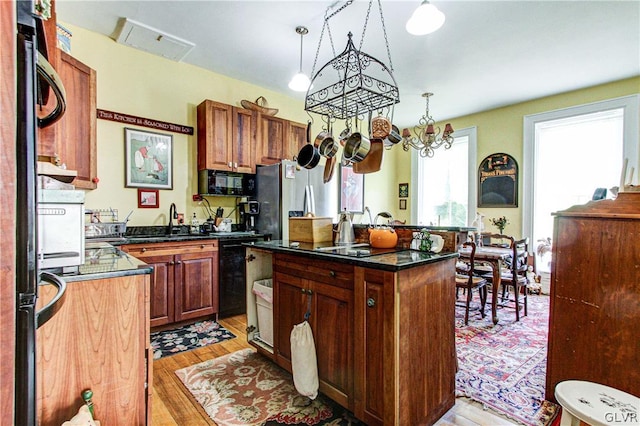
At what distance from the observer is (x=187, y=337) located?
2.90 meters

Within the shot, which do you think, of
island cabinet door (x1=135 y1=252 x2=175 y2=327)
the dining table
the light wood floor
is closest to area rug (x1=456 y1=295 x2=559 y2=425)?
the light wood floor

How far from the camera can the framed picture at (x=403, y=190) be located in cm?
626

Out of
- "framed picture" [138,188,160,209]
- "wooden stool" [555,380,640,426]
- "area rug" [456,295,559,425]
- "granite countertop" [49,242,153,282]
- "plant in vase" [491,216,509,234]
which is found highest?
"framed picture" [138,188,160,209]

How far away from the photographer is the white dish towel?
186 cm

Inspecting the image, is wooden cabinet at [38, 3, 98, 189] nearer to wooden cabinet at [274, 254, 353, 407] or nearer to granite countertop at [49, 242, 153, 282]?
granite countertop at [49, 242, 153, 282]

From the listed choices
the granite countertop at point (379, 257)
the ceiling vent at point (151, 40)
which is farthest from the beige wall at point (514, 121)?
the ceiling vent at point (151, 40)

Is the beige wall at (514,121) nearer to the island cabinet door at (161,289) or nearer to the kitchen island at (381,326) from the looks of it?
the kitchen island at (381,326)

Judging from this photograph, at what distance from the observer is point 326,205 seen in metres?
4.33

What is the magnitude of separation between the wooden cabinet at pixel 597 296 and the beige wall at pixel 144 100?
11.4ft

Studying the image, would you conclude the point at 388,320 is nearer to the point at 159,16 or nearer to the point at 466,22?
the point at 466,22

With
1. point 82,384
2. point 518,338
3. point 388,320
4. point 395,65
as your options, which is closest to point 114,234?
point 82,384

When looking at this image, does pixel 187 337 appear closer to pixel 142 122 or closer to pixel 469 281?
pixel 142 122

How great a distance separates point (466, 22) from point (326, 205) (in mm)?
2546

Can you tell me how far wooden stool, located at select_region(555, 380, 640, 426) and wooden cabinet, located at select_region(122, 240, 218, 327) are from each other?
9.62ft
